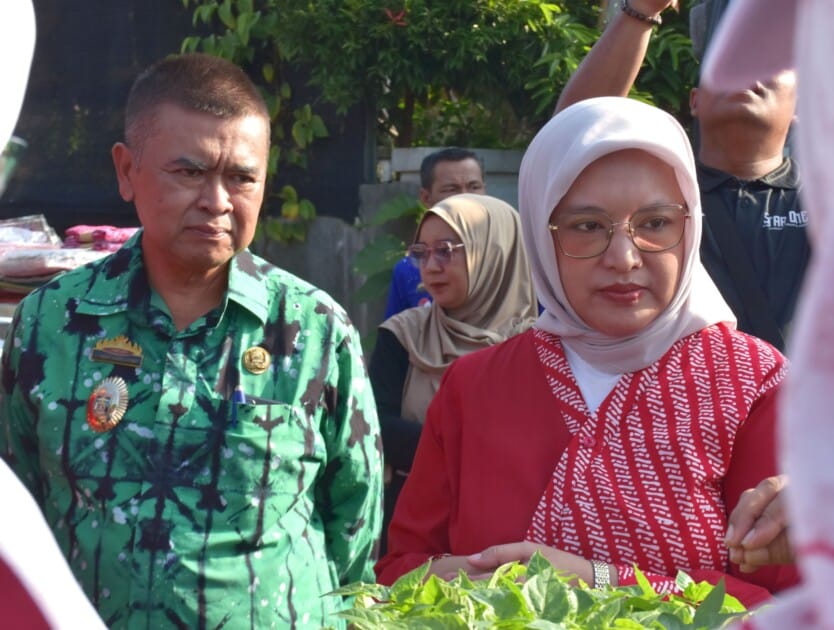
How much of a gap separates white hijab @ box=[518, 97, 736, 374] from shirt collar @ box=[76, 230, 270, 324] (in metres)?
0.62

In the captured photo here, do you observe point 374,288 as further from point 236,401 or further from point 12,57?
point 12,57

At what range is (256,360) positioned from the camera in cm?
270

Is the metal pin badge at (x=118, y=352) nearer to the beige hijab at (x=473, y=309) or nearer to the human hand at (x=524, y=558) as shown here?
the human hand at (x=524, y=558)

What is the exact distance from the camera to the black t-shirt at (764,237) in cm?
309

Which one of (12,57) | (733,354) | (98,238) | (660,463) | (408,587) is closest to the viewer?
(12,57)

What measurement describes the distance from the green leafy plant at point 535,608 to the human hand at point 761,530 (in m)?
0.23

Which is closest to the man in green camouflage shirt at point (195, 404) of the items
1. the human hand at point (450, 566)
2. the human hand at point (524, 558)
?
the human hand at point (450, 566)

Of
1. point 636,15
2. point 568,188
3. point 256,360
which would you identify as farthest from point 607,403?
point 636,15

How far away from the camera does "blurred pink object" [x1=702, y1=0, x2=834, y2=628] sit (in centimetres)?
62

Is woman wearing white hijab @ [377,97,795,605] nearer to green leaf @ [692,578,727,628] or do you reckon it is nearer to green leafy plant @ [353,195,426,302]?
green leaf @ [692,578,727,628]

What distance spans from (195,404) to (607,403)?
849mm

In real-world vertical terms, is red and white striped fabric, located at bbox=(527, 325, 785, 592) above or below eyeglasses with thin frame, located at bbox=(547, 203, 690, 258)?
below

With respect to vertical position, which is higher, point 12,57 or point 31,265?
point 12,57

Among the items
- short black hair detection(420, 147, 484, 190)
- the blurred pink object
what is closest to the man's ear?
the blurred pink object
